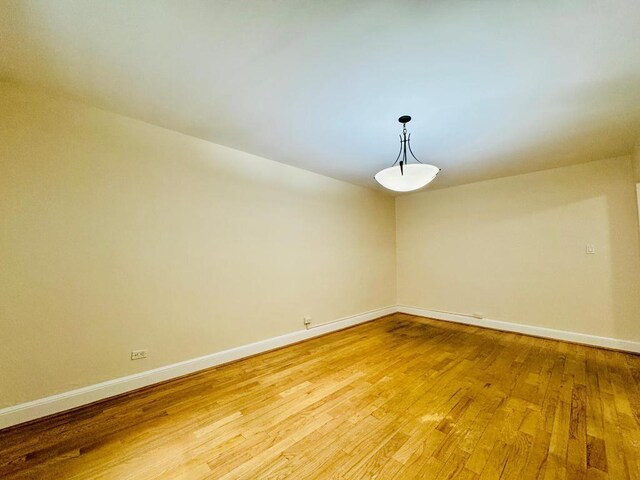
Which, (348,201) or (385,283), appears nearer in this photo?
(348,201)

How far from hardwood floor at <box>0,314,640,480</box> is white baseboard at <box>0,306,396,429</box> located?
9 centimetres

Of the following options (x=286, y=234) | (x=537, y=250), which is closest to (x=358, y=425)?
(x=286, y=234)

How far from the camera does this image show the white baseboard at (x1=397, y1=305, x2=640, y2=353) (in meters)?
3.24

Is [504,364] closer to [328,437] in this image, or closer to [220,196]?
[328,437]

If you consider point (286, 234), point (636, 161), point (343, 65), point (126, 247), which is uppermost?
point (343, 65)

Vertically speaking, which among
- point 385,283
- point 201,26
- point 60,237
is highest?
point 201,26

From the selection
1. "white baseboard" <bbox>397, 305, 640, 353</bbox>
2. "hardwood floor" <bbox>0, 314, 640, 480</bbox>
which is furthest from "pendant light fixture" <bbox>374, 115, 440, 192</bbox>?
"white baseboard" <bbox>397, 305, 640, 353</bbox>

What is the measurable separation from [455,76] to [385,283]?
407 centimetres

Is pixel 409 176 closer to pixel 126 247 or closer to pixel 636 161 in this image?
pixel 126 247

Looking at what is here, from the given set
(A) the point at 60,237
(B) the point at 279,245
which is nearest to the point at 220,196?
(B) the point at 279,245

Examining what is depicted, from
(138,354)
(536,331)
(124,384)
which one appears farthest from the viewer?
(536,331)

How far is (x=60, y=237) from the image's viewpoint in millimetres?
2057

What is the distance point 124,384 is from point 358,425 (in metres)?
2.13

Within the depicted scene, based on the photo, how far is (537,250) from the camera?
12.8 feet
